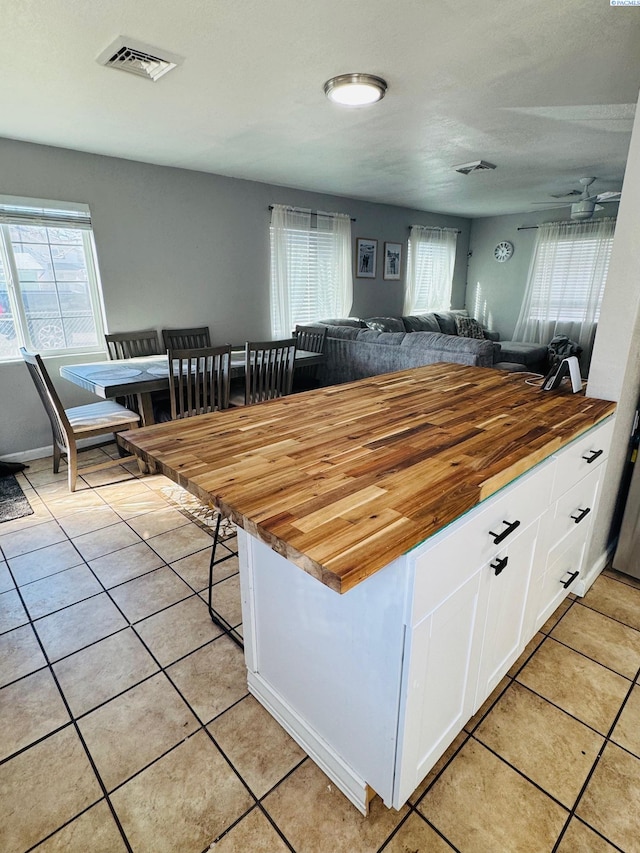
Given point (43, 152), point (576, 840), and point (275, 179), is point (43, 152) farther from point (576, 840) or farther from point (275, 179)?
point (576, 840)

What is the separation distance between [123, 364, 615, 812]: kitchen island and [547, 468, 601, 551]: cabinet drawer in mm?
11

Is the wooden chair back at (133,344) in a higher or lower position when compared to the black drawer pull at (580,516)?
higher

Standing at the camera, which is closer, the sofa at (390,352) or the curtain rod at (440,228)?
the sofa at (390,352)

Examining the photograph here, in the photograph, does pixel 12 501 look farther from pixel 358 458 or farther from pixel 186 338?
pixel 358 458

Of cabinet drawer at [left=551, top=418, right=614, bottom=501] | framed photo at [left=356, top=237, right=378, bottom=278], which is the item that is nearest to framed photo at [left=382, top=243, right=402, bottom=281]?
framed photo at [left=356, top=237, right=378, bottom=278]

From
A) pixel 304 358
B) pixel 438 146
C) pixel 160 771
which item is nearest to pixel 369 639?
pixel 160 771

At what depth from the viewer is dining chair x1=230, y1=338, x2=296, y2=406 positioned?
10.7 ft

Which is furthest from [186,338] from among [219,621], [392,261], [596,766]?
[596,766]

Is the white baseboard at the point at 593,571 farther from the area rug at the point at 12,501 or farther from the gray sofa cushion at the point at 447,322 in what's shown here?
the gray sofa cushion at the point at 447,322

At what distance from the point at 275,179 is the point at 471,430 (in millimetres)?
3999

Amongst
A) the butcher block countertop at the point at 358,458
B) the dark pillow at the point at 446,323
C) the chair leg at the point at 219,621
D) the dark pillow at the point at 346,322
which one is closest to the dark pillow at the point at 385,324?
the dark pillow at the point at 346,322

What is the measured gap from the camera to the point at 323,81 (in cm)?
220

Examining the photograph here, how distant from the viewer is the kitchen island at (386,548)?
89 centimetres

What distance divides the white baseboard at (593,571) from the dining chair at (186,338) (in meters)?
3.53
